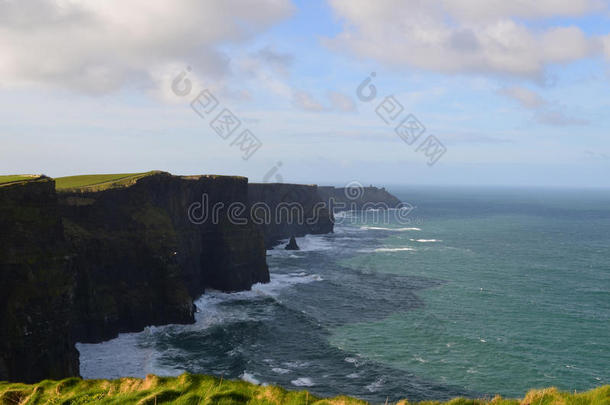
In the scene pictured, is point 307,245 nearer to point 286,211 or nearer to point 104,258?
point 286,211

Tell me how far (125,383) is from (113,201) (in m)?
45.6

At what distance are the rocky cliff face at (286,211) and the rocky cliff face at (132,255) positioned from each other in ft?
140

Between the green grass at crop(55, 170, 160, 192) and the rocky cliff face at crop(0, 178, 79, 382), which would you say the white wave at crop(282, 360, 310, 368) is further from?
the green grass at crop(55, 170, 160, 192)

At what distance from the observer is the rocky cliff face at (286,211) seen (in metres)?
127

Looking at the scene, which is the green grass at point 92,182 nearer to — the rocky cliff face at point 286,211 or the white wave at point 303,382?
the white wave at point 303,382

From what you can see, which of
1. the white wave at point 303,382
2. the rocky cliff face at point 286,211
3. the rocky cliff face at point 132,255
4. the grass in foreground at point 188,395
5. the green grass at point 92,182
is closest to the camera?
the grass in foreground at point 188,395

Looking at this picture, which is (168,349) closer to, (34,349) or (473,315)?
(34,349)

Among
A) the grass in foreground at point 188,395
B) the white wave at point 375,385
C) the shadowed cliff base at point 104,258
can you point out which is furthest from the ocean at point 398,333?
the grass in foreground at point 188,395

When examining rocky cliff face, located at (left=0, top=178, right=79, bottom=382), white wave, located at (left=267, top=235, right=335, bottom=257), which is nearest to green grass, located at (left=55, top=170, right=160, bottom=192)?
rocky cliff face, located at (left=0, top=178, right=79, bottom=382)

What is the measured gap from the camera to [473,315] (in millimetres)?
62688

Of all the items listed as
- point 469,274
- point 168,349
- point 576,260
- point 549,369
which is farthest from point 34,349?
point 576,260

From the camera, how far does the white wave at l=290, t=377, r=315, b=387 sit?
41.3 metres

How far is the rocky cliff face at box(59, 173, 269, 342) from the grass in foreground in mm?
33579

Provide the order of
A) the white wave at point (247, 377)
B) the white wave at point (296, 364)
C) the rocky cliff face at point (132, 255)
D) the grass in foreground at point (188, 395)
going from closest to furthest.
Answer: the grass in foreground at point (188, 395), the white wave at point (247, 377), the white wave at point (296, 364), the rocky cliff face at point (132, 255)
